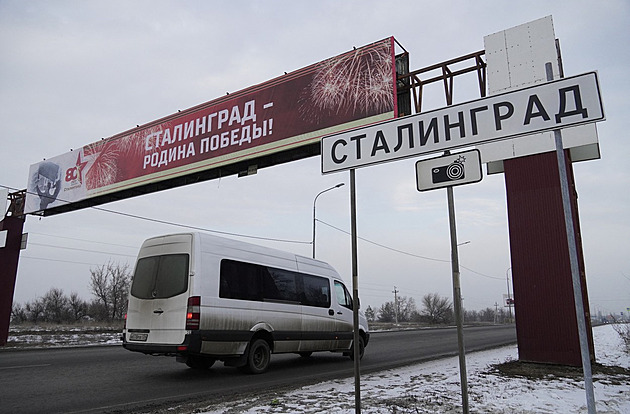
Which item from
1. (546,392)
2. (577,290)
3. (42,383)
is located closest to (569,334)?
(546,392)

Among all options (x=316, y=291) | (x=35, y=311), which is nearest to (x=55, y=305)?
(x=35, y=311)

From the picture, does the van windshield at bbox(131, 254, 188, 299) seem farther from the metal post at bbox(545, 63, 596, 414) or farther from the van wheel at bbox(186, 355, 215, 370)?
the metal post at bbox(545, 63, 596, 414)

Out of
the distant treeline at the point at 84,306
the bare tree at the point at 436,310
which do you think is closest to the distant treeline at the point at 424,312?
the bare tree at the point at 436,310

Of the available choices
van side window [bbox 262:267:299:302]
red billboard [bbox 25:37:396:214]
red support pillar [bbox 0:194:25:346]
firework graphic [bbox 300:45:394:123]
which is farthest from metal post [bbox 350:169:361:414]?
red support pillar [bbox 0:194:25:346]

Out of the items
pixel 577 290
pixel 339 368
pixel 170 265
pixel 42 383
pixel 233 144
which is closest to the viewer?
pixel 577 290

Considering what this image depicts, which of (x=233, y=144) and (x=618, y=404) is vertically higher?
(x=233, y=144)

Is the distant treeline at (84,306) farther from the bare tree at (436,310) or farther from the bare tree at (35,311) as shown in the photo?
the bare tree at (436,310)

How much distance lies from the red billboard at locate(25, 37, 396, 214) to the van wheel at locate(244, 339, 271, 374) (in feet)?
17.8

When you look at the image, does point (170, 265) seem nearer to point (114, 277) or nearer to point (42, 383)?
point (42, 383)

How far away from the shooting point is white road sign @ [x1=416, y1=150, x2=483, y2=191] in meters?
3.89

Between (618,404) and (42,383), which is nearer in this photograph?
(618,404)

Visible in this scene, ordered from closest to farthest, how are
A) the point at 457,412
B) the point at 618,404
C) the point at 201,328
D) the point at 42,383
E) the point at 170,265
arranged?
the point at 457,412, the point at 618,404, the point at 42,383, the point at 201,328, the point at 170,265

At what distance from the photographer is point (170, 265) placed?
8.80 meters

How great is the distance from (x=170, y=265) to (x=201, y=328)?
141 cm
